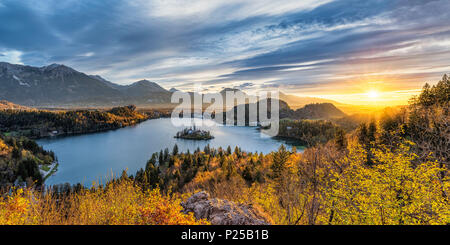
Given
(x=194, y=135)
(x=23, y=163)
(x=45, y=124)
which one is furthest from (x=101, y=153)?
(x=45, y=124)

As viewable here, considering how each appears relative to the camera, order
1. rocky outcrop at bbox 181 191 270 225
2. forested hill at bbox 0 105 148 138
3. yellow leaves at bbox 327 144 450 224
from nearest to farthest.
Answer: rocky outcrop at bbox 181 191 270 225 → yellow leaves at bbox 327 144 450 224 → forested hill at bbox 0 105 148 138

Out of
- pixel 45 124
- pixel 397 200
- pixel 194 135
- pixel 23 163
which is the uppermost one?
pixel 397 200

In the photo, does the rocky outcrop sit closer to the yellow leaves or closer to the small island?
the yellow leaves

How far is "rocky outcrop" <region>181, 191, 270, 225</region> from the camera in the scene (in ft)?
20.2

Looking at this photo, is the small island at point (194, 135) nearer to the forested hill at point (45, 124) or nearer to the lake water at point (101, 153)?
the lake water at point (101, 153)

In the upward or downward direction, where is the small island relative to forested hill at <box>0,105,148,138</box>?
downward

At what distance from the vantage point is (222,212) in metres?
6.59

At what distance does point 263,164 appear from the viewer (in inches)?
1868

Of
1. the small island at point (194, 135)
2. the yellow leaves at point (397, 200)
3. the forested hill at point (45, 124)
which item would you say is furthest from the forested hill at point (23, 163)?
the small island at point (194, 135)

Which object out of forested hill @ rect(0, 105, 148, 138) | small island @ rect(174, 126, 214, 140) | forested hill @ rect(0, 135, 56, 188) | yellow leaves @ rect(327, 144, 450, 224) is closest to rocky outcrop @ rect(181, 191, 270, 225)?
yellow leaves @ rect(327, 144, 450, 224)

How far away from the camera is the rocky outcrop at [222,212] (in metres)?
6.15

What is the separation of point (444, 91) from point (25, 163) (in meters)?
78.8

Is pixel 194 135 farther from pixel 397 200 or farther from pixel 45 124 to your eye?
pixel 397 200
